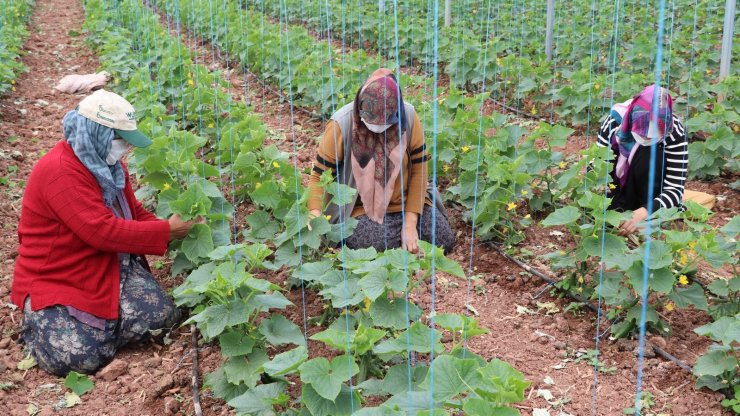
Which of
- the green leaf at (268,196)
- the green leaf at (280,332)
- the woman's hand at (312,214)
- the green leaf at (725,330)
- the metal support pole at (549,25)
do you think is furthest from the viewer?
the metal support pole at (549,25)

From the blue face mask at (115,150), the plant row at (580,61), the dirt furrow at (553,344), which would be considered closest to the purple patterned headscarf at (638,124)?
the plant row at (580,61)

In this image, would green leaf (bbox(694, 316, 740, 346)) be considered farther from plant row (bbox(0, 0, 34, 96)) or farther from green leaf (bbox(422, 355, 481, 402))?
plant row (bbox(0, 0, 34, 96))

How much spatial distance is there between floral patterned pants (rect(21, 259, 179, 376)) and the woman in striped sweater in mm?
2359

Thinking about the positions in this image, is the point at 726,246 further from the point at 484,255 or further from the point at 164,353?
A: the point at 164,353

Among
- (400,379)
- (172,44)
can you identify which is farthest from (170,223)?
(172,44)

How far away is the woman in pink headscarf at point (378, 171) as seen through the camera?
399 cm

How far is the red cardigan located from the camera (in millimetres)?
3121

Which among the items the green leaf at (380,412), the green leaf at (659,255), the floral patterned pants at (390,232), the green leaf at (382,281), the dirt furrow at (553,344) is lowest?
the dirt furrow at (553,344)

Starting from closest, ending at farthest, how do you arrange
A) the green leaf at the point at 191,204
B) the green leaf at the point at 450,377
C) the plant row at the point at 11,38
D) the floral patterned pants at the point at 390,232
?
the green leaf at the point at 450,377 < the green leaf at the point at 191,204 < the floral patterned pants at the point at 390,232 < the plant row at the point at 11,38

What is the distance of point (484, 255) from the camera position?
4289 mm

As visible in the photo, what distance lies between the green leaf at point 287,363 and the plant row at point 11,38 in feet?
18.6

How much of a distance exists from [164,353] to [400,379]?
132 cm

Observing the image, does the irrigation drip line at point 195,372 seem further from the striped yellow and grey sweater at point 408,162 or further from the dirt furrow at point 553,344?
the striped yellow and grey sweater at point 408,162

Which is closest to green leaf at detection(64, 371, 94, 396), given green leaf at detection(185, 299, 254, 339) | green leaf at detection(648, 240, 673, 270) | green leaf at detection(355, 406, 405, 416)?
green leaf at detection(185, 299, 254, 339)
